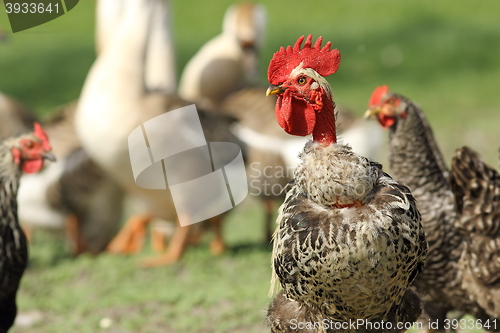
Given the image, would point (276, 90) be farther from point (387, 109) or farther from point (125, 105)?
point (125, 105)

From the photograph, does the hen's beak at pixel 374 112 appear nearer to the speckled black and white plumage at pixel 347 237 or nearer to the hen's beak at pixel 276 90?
the speckled black and white plumage at pixel 347 237

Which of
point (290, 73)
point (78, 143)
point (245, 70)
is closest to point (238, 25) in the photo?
point (245, 70)

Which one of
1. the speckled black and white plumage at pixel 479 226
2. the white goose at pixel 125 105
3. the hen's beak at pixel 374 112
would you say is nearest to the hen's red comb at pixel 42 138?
the white goose at pixel 125 105

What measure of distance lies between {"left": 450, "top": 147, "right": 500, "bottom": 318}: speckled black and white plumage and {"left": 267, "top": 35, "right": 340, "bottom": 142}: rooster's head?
1.00m

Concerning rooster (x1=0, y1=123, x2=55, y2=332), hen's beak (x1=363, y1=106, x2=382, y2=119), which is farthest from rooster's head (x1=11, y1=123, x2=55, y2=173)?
hen's beak (x1=363, y1=106, x2=382, y2=119)

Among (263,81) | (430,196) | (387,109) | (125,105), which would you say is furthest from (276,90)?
(263,81)

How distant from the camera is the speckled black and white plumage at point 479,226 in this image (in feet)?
9.12

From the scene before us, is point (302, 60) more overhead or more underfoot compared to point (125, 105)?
more overhead

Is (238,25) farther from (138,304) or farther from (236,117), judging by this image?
(138,304)

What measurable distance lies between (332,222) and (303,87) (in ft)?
1.60

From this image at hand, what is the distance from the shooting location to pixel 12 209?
305cm

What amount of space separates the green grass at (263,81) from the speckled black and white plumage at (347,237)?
155cm

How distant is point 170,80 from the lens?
5.28 metres

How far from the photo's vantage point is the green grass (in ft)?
12.8
